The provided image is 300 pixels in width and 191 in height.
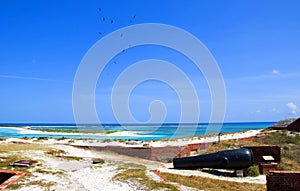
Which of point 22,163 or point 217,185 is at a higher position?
point 22,163

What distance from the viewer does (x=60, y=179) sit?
12.7 metres

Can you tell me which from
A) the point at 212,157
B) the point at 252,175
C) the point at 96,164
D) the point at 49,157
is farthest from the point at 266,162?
the point at 49,157

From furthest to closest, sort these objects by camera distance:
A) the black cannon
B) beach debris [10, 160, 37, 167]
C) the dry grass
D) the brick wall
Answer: the black cannon, beach debris [10, 160, 37, 167], the dry grass, the brick wall

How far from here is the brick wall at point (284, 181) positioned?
414 inches

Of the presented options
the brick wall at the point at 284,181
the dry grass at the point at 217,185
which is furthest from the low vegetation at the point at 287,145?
the brick wall at the point at 284,181

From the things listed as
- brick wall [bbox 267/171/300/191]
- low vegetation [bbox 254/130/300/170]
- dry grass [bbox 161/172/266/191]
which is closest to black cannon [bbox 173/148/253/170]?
dry grass [bbox 161/172/266/191]

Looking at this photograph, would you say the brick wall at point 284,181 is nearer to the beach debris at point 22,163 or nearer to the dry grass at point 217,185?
the dry grass at point 217,185

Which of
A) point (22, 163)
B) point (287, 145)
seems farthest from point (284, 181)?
point (287, 145)

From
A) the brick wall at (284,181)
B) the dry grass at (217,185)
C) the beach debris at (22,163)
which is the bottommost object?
the dry grass at (217,185)

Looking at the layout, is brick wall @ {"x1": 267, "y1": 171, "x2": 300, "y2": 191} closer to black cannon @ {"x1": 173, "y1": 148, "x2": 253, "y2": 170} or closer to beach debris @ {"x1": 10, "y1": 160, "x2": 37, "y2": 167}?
black cannon @ {"x1": 173, "y1": 148, "x2": 253, "y2": 170}

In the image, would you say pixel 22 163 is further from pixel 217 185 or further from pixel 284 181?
pixel 284 181

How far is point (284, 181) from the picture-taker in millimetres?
10609

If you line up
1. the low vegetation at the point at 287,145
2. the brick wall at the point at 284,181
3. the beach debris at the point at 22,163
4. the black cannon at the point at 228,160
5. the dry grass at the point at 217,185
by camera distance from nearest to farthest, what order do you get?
the brick wall at the point at 284,181 → the dry grass at the point at 217,185 → the beach debris at the point at 22,163 → the black cannon at the point at 228,160 → the low vegetation at the point at 287,145

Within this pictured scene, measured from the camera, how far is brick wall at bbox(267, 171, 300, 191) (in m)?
10.5
